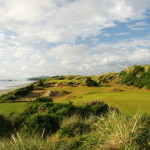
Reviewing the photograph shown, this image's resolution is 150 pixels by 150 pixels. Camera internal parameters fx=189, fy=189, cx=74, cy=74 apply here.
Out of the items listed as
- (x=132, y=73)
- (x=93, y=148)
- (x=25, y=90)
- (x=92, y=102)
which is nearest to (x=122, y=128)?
(x=93, y=148)

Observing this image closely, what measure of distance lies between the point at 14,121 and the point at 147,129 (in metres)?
7.99

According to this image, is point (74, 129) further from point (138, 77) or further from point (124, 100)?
point (138, 77)

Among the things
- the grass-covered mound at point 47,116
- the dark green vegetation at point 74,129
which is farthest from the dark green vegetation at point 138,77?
the grass-covered mound at point 47,116

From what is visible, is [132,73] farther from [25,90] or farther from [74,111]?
[74,111]

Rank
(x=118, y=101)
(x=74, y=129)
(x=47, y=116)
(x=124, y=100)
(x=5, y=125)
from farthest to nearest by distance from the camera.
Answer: (x=124, y=100)
(x=118, y=101)
(x=5, y=125)
(x=47, y=116)
(x=74, y=129)

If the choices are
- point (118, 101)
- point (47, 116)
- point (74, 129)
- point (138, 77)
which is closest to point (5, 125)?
point (47, 116)

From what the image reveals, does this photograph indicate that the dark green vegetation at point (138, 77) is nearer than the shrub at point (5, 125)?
No

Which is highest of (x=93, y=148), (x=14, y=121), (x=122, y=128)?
(x=122, y=128)

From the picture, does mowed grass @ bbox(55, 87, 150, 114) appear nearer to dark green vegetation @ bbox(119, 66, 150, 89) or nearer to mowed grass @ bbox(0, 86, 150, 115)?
mowed grass @ bbox(0, 86, 150, 115)

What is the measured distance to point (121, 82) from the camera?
1483 inches

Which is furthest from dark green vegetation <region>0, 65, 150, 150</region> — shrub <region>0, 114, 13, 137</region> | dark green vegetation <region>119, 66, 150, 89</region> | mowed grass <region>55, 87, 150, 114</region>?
dark green vegetation <region>119, 66, 150, 89</region>

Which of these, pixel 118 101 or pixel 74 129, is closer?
pixel 74 129

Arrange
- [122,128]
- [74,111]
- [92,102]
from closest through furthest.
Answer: [122,128] → [74,111] → [92,102]

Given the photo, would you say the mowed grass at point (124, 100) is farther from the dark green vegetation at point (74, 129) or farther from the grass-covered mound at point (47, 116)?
the grass-covered mound at point (47, 116)
